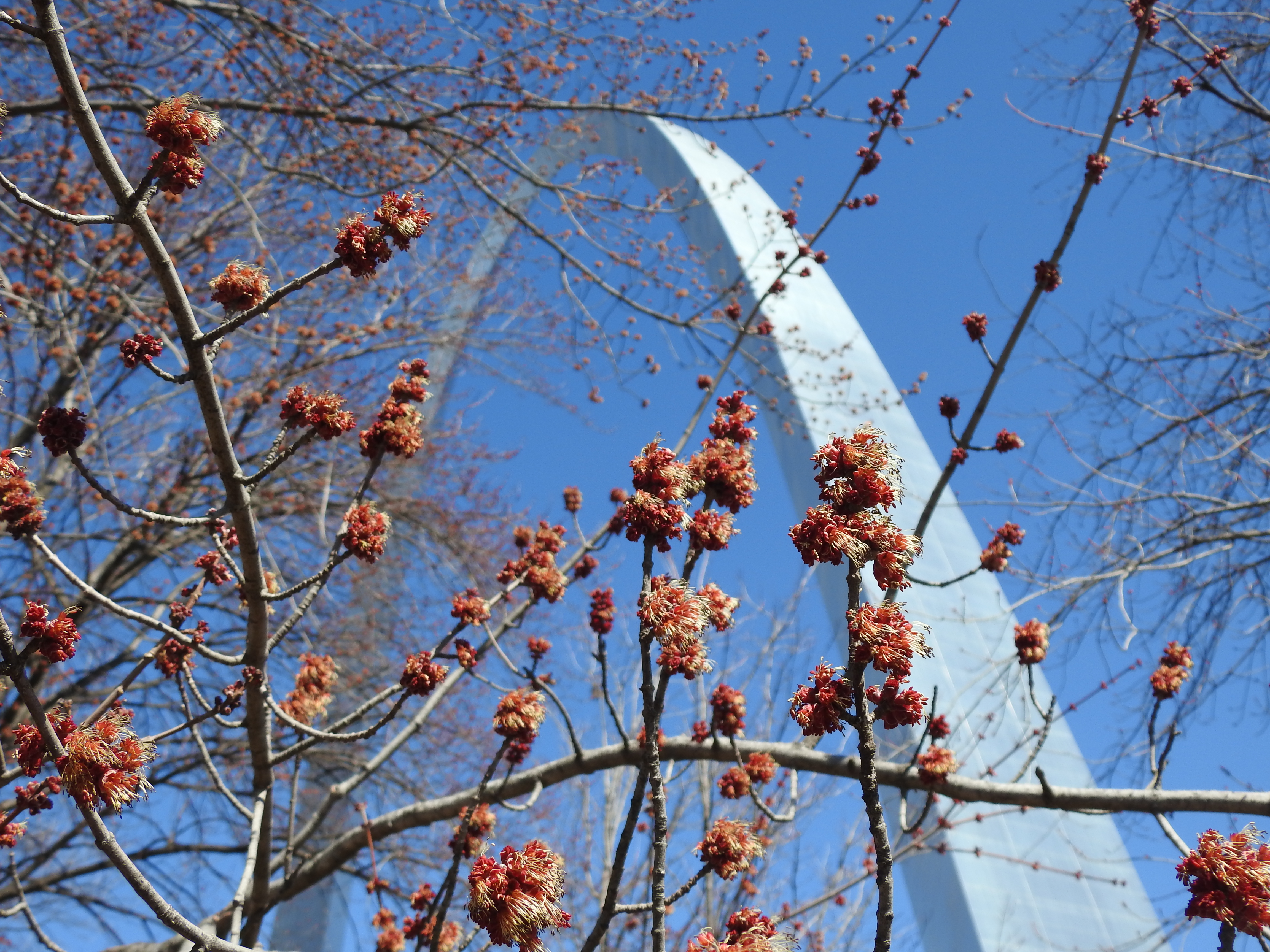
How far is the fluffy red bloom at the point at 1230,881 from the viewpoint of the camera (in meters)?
1.29

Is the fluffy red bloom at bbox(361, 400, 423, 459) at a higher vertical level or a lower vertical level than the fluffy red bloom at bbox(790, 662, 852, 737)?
higher

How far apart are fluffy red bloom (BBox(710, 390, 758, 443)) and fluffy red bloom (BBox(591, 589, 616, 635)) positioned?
0.47 meters

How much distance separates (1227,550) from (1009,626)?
1.45 metres

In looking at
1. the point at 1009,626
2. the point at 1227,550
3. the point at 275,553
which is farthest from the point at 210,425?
the point at 275,553

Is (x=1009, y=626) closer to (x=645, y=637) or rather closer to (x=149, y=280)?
(x=645, y=637)

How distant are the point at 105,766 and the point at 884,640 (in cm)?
113

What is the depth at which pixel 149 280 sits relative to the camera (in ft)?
20.6

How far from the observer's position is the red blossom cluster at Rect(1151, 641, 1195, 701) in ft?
8.57

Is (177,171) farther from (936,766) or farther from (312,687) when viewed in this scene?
(936,766)

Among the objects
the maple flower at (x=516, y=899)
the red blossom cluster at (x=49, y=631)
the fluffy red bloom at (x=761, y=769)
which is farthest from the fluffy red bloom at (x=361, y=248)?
the fluffy red bloom at (x=761, y=769)

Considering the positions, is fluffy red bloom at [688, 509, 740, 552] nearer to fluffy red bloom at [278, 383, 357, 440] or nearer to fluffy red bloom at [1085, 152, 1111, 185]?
fluffy red bloom at [278, 383, 357, 440]

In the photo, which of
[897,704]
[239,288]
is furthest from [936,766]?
[239,288]

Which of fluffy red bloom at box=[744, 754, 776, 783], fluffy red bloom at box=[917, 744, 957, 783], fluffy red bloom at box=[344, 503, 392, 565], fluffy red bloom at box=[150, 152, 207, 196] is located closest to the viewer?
fluffy red bloom at box=[150, 152, 207, 196]

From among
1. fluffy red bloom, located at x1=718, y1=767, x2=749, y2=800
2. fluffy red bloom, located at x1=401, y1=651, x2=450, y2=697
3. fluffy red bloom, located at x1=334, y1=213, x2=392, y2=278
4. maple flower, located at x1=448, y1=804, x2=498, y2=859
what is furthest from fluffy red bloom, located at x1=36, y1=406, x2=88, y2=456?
fluffy red bloom, located at x1=718, y1=767, x2=749, y2=800
